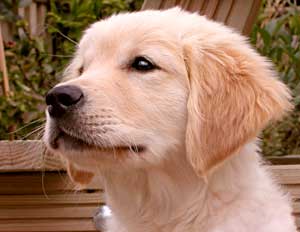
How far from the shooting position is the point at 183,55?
2.73m

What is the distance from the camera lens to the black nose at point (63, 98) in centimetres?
247

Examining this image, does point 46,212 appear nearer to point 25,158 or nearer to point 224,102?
point 25,158

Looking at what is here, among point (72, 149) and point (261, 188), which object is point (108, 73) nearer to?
point (72, 149)

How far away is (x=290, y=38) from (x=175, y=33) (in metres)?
2.15

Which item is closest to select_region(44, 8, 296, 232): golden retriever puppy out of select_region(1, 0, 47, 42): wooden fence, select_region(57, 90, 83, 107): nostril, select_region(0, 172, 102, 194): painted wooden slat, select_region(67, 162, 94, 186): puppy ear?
select_region(57, 90, 83, 107): nostril

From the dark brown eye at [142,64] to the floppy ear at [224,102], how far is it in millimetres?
139

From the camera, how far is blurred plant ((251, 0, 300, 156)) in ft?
14.9

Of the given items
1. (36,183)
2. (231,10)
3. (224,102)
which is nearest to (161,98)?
(224,102)

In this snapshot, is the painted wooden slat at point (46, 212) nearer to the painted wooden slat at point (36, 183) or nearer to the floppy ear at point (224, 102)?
the painted wooden slat at point (36, 183)

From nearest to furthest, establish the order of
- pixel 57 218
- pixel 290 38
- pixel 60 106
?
pixel 60 106
pixel 57 218
pixel 290 38

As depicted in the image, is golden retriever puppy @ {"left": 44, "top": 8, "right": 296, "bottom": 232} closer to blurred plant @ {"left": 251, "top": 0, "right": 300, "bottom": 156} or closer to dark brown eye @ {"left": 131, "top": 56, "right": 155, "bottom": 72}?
dark brown eye @ {"left": 131, "top": 56, "right": 155, "bottom": 72}

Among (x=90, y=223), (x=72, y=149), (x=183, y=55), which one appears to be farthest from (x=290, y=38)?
(x=72, y=149)

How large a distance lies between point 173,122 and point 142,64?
24cm

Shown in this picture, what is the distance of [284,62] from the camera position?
15.8 ft
